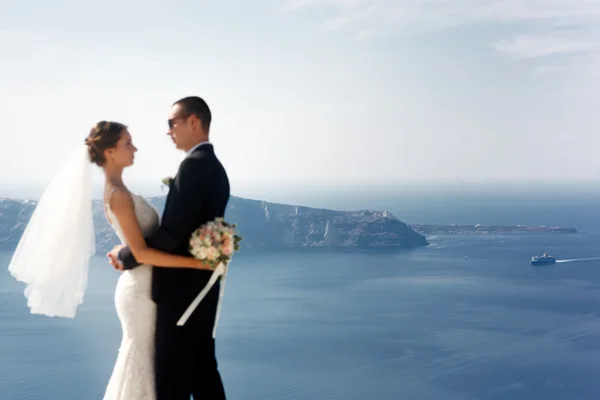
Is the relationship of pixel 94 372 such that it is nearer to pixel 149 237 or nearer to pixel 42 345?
pixel 42 345

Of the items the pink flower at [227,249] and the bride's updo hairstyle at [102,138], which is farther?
the bride's updo hairstyle at [102,138]

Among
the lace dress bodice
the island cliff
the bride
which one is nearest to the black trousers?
the bride

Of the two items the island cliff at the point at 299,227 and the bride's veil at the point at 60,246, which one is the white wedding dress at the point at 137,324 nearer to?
the bride's veil at the point at 60,246

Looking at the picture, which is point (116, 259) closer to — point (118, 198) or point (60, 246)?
point (118, 198)

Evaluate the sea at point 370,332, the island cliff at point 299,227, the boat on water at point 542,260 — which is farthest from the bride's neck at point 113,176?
the island cliff at point 299,227

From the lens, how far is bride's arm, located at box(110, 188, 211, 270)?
2260 mm

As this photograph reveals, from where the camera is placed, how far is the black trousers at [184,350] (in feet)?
7.73

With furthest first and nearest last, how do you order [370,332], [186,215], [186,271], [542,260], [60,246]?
[542,260]
[370,332]
[60,246]
[186,271]
[186,215]

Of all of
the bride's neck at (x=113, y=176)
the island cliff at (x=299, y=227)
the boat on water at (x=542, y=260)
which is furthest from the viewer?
the island cliff at (x=299, y=227)

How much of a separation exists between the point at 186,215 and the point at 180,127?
1.08 feet

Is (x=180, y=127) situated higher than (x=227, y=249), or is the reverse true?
(x=180, y=127)

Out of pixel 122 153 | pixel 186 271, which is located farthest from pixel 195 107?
pixel 186 271

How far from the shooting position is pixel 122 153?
2457mm

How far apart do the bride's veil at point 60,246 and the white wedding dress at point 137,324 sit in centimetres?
39
